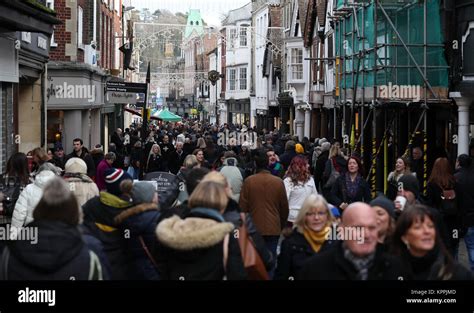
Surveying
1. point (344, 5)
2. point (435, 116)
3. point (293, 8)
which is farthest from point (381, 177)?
point (293, 8)

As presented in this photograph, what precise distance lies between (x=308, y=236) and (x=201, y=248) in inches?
50.0

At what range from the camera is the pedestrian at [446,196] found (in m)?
11.3

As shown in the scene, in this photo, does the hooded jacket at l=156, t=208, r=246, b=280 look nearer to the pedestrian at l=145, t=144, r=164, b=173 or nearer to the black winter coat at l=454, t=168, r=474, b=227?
the black winter coat at l=454, t=168, r=474, b=227

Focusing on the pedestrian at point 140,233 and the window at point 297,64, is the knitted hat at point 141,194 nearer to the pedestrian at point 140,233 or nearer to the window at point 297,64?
the pedestrian at point 140,233

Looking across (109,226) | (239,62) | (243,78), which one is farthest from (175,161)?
(243,78)

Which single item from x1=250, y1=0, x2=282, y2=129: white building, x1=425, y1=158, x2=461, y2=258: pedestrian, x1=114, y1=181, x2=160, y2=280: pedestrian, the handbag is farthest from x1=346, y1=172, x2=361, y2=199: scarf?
x1=250, y1=0, x2=282, y2=129: white building

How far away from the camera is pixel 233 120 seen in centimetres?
7944

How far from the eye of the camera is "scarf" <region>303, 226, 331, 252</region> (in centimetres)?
741

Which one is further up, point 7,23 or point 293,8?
point 293,8

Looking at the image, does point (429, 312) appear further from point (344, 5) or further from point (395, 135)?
point (344, 5)

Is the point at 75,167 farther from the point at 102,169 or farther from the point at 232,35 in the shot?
the point at 232,35

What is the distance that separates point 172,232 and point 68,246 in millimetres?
917

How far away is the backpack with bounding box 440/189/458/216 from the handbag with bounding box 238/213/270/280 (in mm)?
4773

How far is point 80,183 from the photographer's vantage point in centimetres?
1023
